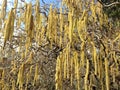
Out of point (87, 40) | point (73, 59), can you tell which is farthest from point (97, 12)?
point (73, 59)

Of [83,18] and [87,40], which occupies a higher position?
[83,18]

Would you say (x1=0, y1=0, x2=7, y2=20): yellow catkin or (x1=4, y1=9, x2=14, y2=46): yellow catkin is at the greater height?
(x1=0, y1=0, x2=7, y2=20): yellow catkin

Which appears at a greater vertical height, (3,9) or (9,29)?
(3,9)

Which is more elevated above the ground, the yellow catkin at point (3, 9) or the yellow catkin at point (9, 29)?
the yellow catkin at point (3, 9)

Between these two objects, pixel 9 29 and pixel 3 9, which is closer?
pixel 9 29

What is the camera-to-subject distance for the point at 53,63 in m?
4.79

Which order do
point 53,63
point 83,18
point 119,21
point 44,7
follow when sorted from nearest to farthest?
point 83,18
point 119,21
point 44,7
point 53,63

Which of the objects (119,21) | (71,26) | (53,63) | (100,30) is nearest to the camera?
(71,26)

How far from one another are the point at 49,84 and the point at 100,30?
1518 millimetres

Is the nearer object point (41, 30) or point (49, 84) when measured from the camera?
point (41, 30)

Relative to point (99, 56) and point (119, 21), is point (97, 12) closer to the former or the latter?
point (119, 21)

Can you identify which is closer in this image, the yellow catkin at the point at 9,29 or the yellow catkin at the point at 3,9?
the yellow catkin at the point at 9,29

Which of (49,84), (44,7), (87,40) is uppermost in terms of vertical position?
(44,7)

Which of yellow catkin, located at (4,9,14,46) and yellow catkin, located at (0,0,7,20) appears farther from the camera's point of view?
yellow catkin, located at (0,0,7,20)
